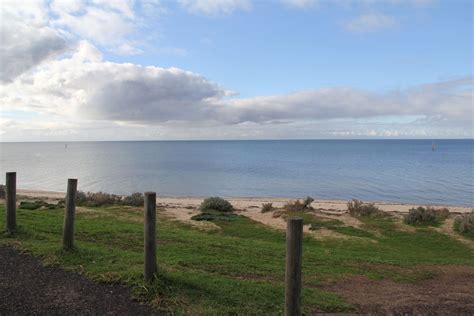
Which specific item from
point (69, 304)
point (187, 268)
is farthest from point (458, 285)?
point (69, 304)

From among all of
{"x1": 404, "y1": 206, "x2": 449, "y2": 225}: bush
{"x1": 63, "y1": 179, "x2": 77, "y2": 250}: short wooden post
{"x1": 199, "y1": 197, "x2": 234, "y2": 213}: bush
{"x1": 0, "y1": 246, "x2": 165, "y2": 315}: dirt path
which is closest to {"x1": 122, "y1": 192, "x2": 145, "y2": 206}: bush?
{"x1": 199, "y1": 197, "x2": 234, "y2": 213}: bush

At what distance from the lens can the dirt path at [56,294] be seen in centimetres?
548

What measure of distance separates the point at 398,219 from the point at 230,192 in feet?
79.2

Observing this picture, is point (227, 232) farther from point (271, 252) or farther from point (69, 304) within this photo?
point (69, 304)

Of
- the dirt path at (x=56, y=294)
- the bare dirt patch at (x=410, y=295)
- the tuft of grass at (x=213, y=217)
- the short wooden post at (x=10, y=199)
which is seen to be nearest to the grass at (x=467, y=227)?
the bare dirt patch at (x=410, y=295)

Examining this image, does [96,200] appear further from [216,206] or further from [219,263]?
[219,263]

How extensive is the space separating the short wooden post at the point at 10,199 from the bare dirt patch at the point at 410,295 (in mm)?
7967

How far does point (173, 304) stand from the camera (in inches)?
226

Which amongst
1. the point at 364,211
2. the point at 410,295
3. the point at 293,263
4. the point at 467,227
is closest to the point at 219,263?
the point at 293,263

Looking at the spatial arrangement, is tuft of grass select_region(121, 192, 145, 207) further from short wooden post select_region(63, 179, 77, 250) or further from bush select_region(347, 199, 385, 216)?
short wooden post select_region(63, 179, 77, 250)

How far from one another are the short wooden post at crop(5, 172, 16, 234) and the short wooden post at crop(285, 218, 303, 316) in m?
7.69

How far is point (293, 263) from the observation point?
198 inches

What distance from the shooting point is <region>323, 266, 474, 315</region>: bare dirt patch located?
644 cm

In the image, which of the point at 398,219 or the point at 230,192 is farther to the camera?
the point at 230,192
